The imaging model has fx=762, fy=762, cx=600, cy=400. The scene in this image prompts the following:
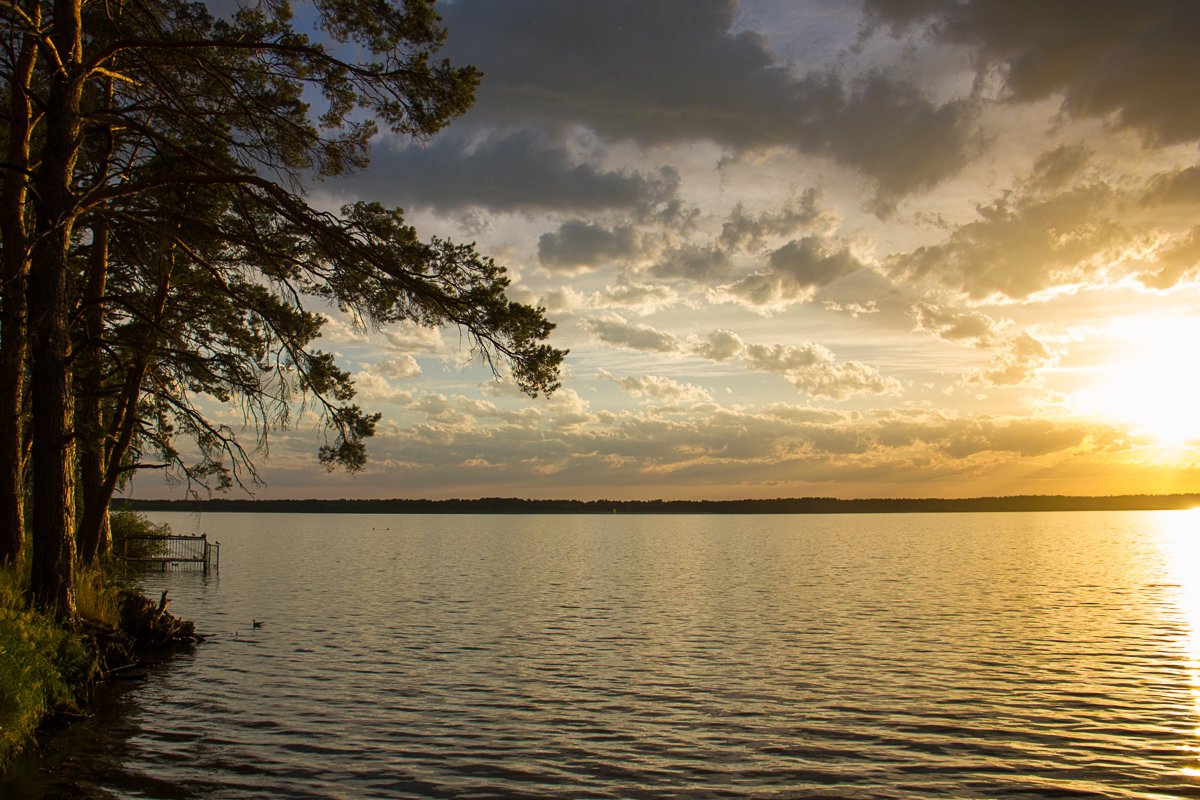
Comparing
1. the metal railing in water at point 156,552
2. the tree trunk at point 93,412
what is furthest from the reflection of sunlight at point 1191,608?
the metal railing in water at point 156,552

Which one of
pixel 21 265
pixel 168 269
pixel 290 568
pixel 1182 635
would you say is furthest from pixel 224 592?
pixel 1182 635

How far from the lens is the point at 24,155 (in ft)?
45.2

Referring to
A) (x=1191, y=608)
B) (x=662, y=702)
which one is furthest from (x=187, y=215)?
(x=1191, y=608)

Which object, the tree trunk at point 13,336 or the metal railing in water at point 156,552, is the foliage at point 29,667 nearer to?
the tree trunk at point 13,336

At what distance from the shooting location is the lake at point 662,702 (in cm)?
1140

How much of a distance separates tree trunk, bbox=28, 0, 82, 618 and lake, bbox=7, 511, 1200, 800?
3110 millimetres

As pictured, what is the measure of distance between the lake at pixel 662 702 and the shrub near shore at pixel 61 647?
2.37 feet

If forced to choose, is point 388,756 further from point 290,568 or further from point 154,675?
point 290,568

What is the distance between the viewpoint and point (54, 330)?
13680 mm

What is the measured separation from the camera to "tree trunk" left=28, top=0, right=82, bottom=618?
1348 centimetres

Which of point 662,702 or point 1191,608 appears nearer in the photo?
point 662,702

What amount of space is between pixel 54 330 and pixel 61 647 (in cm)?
569

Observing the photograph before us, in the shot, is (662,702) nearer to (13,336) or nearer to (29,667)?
(29,667)

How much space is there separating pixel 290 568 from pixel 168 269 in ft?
135
